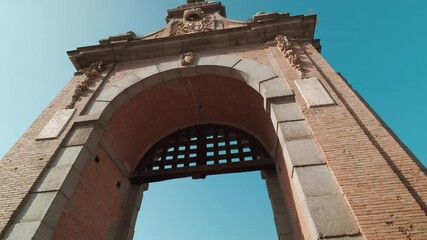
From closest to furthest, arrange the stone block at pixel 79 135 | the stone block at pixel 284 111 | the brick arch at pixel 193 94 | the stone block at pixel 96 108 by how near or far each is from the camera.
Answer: the stone block at pixel 284 111, the stone block at pixel 79 135, the stone block at pixel 96 108, the brick arch at pixel 193 94

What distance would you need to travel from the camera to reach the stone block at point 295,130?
412cm

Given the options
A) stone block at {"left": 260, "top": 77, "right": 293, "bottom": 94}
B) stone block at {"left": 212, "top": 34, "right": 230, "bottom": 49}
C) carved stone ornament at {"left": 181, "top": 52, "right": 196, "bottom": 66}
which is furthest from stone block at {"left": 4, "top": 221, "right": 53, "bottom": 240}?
stone block at {"left": 212, "top": 34, "right": 230, "bottom": 49}

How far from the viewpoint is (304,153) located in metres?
3.83

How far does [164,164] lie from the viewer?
6.75 metres

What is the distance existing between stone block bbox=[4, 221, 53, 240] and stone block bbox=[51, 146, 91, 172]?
1.08 metres

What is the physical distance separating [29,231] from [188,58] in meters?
4.77

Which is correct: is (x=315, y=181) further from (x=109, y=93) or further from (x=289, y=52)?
(x=109, y=93)

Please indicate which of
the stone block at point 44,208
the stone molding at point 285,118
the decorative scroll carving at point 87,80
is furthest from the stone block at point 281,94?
the decorative scroll carving at point 87,80

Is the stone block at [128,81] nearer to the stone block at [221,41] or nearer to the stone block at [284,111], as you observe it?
the stone block at [221,41]

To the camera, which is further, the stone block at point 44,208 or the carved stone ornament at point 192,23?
the carved stone ornament at point 192,23

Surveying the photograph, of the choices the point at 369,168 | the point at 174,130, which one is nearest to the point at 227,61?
the point at 174,130

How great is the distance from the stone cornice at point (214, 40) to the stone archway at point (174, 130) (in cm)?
54

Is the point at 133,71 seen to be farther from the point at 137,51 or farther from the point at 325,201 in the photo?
the point at 325,201

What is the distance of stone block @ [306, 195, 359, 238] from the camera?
2840 millimetres
